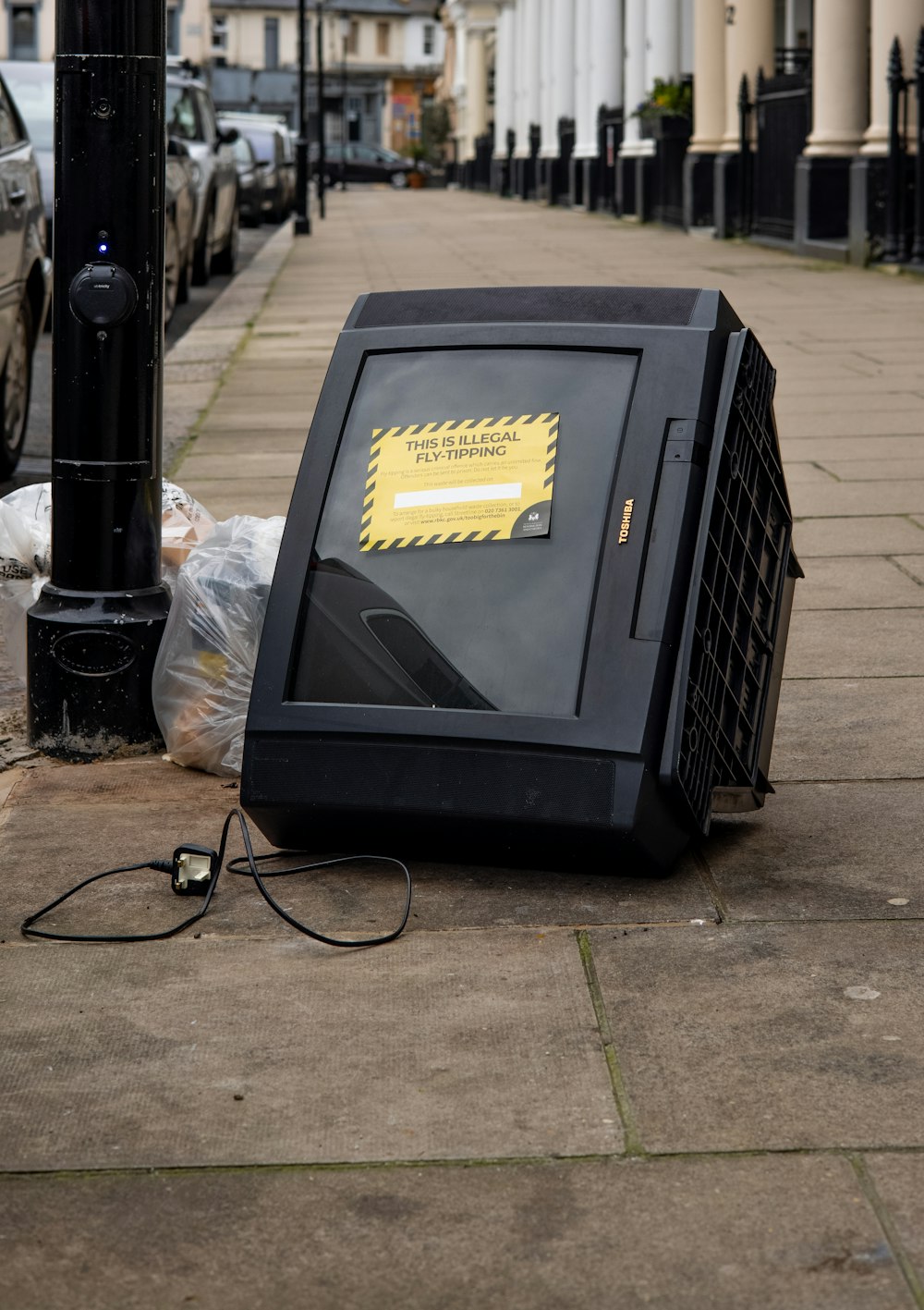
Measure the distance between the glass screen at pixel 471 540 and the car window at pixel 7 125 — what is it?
17.4 feet

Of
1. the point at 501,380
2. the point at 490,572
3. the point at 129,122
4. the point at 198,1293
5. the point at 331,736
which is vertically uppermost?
the point at 129,122

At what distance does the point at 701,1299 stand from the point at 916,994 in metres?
0.97

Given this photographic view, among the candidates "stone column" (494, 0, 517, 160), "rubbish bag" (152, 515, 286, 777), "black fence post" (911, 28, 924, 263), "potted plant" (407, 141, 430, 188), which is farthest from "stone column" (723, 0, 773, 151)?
"potted plant" (407, 141, 430, 188)

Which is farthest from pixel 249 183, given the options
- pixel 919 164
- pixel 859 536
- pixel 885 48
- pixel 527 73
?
pixel 859 536

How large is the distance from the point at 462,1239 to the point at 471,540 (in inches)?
62.5

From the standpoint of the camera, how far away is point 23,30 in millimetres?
58531

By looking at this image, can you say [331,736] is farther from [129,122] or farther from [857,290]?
[857,290]

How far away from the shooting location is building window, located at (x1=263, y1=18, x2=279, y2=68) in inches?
4360

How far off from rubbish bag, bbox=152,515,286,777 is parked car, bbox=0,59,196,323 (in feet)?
28.2

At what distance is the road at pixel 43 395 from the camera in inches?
338

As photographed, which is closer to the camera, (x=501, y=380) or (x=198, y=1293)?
(x=198, y=1293)

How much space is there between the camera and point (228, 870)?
3.64 m

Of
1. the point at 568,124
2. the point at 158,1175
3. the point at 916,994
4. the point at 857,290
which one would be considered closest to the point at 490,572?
the point at 916,994

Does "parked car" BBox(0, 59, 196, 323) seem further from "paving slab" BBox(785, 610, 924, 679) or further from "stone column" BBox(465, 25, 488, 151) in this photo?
"stone column" BBox(465, 25, 488, 151)
